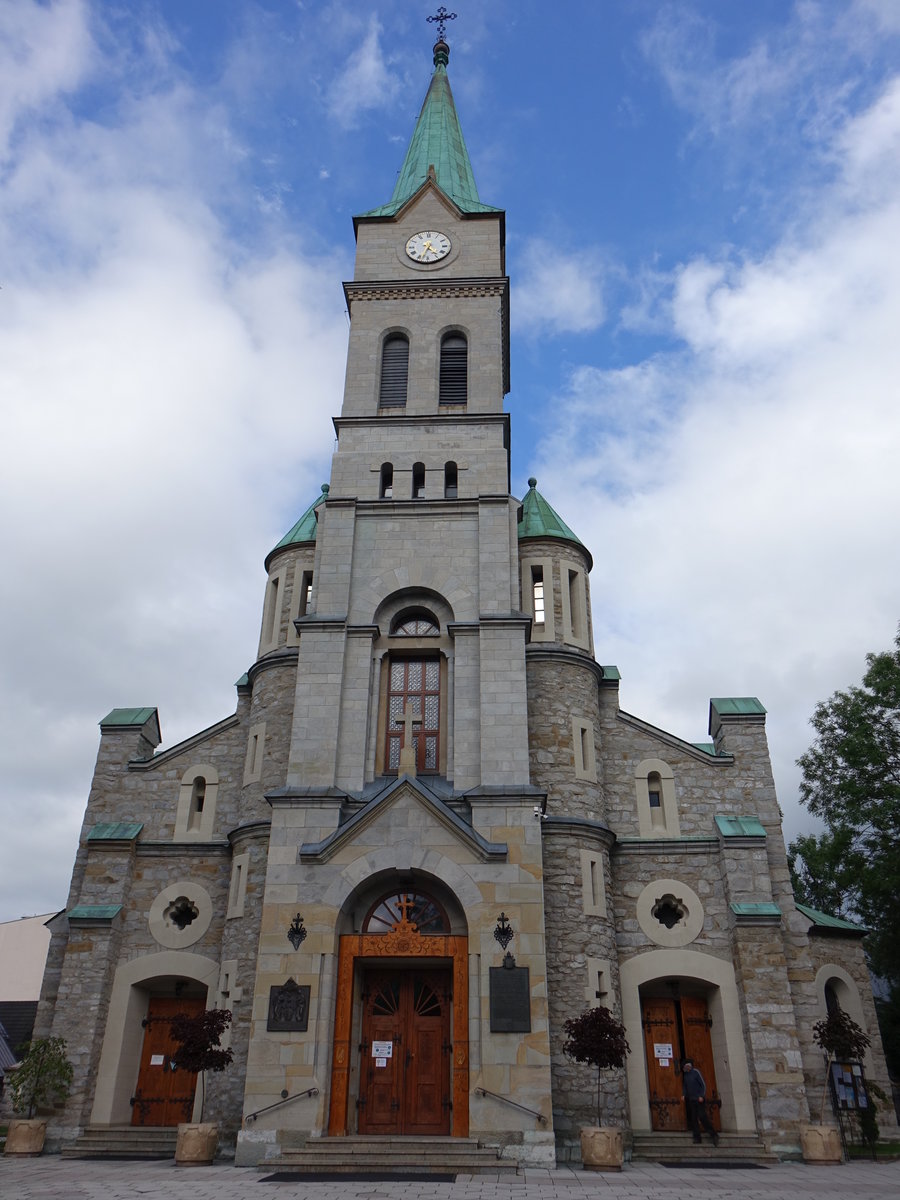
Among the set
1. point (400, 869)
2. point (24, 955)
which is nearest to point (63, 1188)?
point (400, 869)

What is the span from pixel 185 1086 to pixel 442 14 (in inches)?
1641

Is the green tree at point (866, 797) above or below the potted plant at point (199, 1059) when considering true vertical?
above

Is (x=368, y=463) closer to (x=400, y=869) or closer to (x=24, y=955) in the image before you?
(x=400, y=869)

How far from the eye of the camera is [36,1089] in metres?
19.9

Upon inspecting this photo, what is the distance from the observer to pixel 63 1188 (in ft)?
45.7

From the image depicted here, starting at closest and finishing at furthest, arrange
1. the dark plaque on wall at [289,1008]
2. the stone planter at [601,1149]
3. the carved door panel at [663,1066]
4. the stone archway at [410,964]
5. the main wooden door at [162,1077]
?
the stone planter at [601,1149]
the stone archway at [410,964]
the dark plaque on wall at [289,1008]
the carved door panel at [663,1066]
the main wooden door at [162,1077]

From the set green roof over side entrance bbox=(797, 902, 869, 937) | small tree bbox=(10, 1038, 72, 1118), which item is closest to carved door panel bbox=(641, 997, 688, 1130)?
green roof over side entrance bbox=(797, 902, 869, 937)

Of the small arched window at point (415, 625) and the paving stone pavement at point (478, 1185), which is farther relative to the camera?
the small arched window at point (415, 625)

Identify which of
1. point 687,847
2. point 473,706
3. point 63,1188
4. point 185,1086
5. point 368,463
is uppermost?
point 368,463

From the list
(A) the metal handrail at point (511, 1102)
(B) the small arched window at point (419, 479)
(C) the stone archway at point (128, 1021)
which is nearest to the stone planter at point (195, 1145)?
(C) the stone archway at point (128, 1021)

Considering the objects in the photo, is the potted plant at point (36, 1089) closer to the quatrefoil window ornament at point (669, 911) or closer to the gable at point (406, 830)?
the gable at point (406, 830)

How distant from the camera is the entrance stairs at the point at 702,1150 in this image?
1845 centimetres

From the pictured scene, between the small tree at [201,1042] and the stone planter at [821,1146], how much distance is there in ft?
37.4

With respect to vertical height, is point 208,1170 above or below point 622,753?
below
